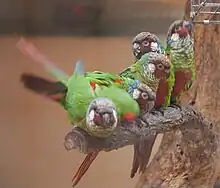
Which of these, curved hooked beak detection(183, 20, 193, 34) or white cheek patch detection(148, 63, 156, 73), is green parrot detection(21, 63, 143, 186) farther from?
curved hooked beak detection(183, 20, 193, 34)

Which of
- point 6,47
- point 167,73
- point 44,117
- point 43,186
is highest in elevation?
point 167,73

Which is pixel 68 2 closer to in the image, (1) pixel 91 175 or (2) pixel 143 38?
(1) pixel 91 175

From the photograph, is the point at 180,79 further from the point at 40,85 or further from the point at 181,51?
the point at 40,85

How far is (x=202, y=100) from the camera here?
89cm

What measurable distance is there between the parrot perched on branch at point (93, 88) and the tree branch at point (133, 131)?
13 mm

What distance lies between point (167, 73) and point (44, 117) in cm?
102

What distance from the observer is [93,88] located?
1.78 feet

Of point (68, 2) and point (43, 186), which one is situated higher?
point (68, 2)

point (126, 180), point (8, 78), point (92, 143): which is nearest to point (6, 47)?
point (8, 78)

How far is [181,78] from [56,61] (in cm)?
95

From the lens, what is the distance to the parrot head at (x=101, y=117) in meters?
0.50

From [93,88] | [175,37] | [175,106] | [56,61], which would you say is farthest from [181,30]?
[56,61]

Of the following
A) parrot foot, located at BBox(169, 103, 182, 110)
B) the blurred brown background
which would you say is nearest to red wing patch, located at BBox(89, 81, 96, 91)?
parrot foot, located at BBox(169, 103, 182, 110)

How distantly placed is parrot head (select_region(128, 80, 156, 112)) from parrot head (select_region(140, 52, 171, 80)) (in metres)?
0.03
